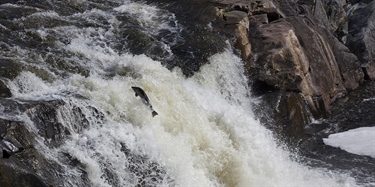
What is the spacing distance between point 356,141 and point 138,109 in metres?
4.87

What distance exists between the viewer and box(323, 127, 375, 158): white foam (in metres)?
9.91

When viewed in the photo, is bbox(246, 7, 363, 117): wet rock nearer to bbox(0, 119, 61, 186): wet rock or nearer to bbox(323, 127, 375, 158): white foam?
bbox(323, 127, 375, 158): white foam

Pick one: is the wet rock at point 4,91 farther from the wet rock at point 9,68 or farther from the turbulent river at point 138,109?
the wet rock at point 9,68

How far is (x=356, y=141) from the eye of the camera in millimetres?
10352

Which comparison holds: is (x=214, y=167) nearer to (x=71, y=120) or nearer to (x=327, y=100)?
(x=71, y=120)

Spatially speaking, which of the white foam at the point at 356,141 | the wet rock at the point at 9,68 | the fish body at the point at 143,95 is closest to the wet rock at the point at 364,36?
the white foam at the point at 356,141

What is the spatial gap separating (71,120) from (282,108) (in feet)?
16.8

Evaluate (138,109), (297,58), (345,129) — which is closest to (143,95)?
(138,109)

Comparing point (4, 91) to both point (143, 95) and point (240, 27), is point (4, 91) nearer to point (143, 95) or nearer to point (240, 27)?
point (143, 95)

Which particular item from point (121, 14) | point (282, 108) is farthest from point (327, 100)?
point (121, 14)

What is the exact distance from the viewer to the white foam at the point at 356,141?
991 cm

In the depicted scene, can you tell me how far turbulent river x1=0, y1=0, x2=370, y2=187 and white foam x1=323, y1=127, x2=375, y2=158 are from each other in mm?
1116

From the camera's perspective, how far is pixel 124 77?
352 inches

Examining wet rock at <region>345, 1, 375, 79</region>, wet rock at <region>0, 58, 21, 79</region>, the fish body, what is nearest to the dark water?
wet rock at <region>345, 1, 375, 79</region>
